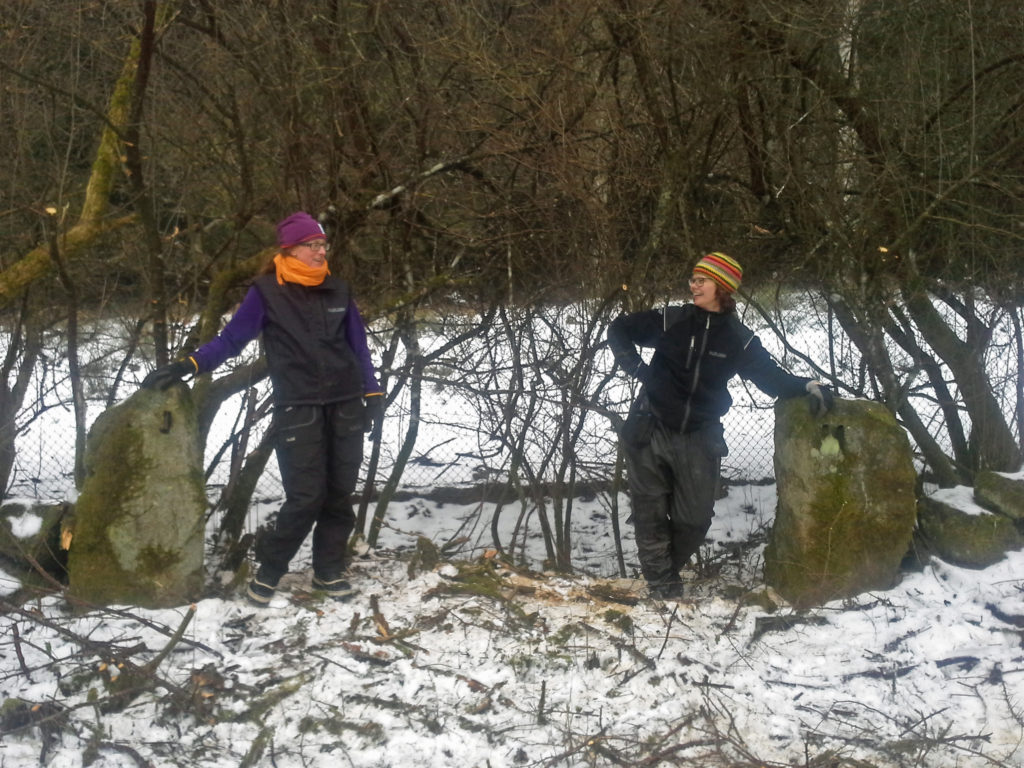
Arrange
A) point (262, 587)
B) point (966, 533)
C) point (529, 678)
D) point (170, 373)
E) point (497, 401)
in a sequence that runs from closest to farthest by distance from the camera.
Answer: point (529, 678)
point (170, 373)
point (262, 587)
point (966, 533)
point (497, 401)

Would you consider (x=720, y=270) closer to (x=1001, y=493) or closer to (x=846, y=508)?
(x=846, y=508)

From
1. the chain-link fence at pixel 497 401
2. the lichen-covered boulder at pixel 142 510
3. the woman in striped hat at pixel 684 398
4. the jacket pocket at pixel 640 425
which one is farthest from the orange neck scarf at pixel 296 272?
the jacket pocket at pixel 640 425

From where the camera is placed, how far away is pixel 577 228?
483 cm

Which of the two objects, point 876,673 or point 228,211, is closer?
point 876,673

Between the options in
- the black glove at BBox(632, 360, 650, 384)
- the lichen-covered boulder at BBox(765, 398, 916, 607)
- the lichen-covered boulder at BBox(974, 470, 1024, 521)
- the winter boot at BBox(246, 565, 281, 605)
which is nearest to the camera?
the winter boot at BBox(246, 565, 281, 605)

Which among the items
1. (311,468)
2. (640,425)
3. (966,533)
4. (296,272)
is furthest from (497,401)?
(966,533)

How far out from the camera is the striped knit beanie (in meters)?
4.02

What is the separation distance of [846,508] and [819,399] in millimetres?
482

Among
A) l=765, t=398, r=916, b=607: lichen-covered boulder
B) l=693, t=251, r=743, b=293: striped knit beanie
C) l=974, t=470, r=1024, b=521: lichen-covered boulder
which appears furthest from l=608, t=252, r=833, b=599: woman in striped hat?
l=974, t=470, r=1024, b=521: lichen-covered boulder

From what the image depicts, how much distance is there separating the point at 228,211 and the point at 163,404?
1.53m

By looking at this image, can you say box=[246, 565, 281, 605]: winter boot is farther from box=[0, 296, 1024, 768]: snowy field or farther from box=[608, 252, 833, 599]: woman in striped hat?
box=[608, 252, 833, 599]: woman in striped hat

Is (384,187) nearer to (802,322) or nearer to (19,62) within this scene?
(19,62)

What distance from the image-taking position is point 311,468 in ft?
12.7

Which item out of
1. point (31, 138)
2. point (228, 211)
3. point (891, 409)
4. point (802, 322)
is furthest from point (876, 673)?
point (31, 138)
